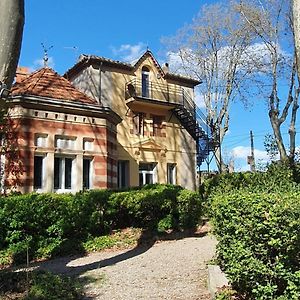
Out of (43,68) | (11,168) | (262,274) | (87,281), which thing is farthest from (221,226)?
(43,68)

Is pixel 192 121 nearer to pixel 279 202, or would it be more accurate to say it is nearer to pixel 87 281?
pixel 87 281

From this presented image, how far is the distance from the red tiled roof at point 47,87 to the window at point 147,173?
10217mm

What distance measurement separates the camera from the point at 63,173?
16.5 metres

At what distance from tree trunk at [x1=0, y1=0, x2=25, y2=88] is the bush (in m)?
3.80

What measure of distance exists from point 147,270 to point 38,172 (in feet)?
29.4

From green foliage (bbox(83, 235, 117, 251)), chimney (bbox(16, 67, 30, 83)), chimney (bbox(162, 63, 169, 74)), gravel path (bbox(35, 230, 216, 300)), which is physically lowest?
gravel path (bbox(35, 230, 216, 300))

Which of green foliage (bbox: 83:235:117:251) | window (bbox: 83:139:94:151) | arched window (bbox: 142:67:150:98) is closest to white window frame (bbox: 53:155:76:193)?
window (bbox: 83:139:94:151)

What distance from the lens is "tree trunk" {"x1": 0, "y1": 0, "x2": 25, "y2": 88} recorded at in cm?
602

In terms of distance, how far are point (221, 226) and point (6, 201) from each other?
699 cm

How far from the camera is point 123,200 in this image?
1314 centimetres

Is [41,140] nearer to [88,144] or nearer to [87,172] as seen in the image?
[88,144]

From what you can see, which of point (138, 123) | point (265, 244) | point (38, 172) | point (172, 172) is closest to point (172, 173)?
point (172, 172)

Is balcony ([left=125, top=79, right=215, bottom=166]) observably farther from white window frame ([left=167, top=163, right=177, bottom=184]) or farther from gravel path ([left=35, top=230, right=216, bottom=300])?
gravel path ([left=35, top=230, right=216, bottom=300])

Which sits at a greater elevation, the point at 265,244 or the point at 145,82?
the point at 145,82
